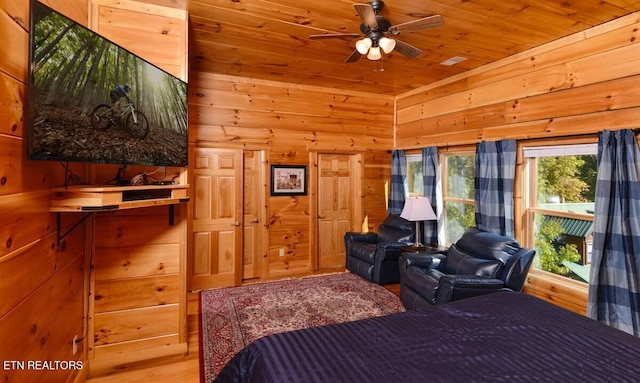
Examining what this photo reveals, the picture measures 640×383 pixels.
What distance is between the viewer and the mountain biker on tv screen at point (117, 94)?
1.96 metres

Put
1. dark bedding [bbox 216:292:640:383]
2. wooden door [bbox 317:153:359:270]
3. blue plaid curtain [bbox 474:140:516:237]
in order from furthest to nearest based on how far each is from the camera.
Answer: wooden door [bbox 317:153:359:270]
blue plaid curtain [bbox 474:140:516:237]
dark bedding [bbox 216:292:640:383]

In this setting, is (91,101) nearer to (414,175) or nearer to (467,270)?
(467,270)

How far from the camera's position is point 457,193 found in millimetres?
4621

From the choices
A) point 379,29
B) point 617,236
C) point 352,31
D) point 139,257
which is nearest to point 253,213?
point 139,257

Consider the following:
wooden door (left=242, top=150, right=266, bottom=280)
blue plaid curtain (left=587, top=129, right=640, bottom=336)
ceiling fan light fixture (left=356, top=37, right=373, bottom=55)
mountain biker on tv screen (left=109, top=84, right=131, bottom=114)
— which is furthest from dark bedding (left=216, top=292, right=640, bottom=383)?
wooden door (left=242, top=150, right=266, bottom=280)

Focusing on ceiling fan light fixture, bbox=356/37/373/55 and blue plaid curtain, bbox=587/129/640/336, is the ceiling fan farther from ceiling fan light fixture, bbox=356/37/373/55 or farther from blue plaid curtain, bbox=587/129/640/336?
blue plaid curtain, bbox=587/129/640/336

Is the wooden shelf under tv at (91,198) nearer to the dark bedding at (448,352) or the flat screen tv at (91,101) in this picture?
the flat screen tv at (91,101)

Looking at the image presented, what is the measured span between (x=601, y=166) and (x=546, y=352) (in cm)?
207

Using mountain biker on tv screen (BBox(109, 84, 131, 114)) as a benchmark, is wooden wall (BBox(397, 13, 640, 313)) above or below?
above

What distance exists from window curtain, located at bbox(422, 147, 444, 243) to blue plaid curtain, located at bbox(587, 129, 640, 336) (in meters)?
2.03

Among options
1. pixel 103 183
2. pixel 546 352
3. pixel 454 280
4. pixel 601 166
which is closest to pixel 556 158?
pixel 601 166

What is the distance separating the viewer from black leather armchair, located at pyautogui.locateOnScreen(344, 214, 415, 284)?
435 cm

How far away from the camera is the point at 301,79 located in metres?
4.78

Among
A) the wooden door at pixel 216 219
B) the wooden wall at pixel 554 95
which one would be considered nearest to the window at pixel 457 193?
the wooden wall at pixel 554 95
